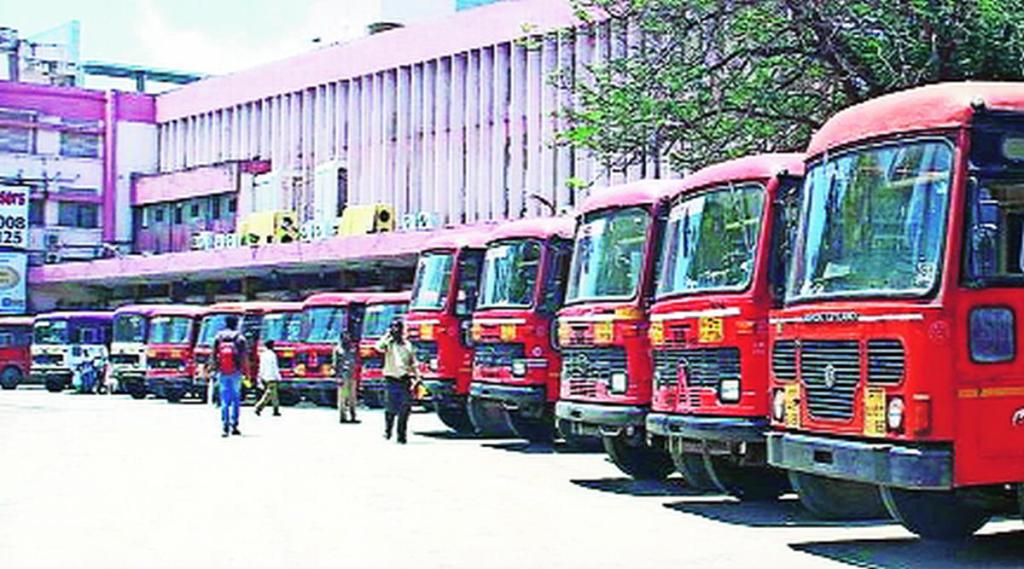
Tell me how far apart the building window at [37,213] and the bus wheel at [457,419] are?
156ft

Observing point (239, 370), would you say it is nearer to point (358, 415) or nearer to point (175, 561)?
point (358, 415)

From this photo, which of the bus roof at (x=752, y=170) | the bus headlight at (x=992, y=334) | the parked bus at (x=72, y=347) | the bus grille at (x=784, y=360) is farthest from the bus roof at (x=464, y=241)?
the parked bus at (x=72, y=347)

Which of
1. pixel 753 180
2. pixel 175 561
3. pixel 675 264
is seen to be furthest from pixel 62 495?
pixel 753 180

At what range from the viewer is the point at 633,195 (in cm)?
1605

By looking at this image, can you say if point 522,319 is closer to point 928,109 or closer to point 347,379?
point 347,379

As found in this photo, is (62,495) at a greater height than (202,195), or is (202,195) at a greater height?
(202,195)

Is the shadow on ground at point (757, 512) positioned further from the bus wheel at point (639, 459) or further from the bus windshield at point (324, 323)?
the bus windshield at point (324, 323)

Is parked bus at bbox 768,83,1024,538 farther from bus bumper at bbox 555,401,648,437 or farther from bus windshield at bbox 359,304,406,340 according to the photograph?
bus windshield at bbox 359,304,406,340

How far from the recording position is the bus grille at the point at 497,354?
66.0 feet

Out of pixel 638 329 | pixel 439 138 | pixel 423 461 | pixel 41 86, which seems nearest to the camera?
pixel 638 329

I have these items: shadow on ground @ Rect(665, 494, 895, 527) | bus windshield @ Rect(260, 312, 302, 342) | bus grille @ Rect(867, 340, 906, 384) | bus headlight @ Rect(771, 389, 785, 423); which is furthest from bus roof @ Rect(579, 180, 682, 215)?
bus windshield @ Rect(260, 312, 302, 342)

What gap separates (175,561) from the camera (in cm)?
1101

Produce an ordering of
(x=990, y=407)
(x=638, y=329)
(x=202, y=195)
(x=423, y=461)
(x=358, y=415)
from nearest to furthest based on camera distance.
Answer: (x=990, y=407) < (x=638, y=329) < (x=423, y=461) < (x=358, y=415) < (x=202, y=195)

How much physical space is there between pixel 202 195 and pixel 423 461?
45.8 m
